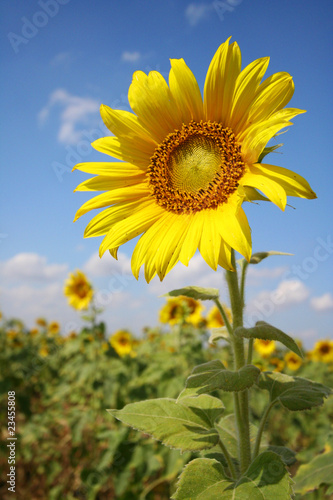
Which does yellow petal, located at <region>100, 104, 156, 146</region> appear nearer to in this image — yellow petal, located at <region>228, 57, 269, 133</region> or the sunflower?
the sunflower

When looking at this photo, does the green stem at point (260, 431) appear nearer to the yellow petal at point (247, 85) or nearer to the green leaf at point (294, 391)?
the green leaf at point (294, 391)

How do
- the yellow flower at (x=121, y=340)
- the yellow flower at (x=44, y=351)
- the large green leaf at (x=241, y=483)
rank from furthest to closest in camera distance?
→ the yellow flower at (x=44, y=351) < the yellow flower at (x=121, y=340) < the large green leaf at (x=241, y=483)

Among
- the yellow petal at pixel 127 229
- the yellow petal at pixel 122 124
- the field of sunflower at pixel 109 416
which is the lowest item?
the field of sunflower at pixel 109 416

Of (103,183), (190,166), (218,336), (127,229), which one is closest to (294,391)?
(218,336)

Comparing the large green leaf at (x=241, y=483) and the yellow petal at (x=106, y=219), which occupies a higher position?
the yellow petal at (x=106, y=219)

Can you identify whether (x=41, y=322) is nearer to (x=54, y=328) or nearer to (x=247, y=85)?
(x=54, y=328)

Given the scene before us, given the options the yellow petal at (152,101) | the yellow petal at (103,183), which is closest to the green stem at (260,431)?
the yellow petal at (103,183)

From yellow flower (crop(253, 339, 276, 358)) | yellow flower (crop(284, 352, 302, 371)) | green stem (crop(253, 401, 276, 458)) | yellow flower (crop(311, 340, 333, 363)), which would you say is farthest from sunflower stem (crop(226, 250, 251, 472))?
yellow flower (crop(311, 340, 333, 363))
